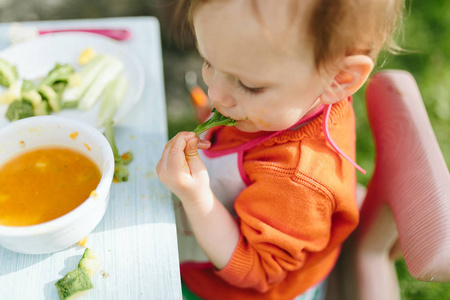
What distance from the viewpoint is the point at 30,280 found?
85 centimetres

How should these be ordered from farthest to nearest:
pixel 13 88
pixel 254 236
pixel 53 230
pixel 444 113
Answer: pixel 444 113, pixel 13 88, pixel 254 236, pixel 53 230

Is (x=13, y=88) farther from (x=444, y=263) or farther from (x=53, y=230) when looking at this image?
(x=444, y=263)

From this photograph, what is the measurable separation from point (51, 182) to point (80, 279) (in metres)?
0.21

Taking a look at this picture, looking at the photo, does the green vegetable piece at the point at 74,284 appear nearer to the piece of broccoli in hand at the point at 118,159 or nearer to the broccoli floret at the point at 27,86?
the piece of broccoli in hand at the point at 118,159

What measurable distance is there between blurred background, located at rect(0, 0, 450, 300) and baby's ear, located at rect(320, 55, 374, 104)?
1413 millimetres

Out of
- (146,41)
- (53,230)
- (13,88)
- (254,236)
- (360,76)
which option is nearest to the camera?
(53,230)

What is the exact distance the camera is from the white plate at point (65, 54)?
123cm

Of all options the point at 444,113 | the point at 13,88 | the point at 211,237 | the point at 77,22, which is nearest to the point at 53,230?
the point at 211,237

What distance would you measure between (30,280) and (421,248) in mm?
799

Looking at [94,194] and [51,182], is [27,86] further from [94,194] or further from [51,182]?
[94,194]

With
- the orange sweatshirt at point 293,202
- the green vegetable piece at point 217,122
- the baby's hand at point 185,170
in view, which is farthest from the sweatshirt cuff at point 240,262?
the green vegetable piece at point 217,122

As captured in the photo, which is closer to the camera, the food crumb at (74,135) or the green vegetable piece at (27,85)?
the food crumb at (74,135)

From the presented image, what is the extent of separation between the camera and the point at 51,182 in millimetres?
917

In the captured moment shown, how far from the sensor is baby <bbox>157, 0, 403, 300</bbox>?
32.3 inches
